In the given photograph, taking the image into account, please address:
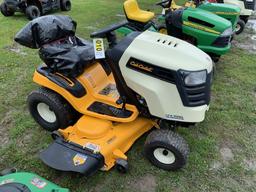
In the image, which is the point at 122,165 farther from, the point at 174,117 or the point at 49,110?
the point at 49,110

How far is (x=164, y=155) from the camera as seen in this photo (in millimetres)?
2812

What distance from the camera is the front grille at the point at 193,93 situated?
251cm

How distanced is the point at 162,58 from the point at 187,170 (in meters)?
1.09

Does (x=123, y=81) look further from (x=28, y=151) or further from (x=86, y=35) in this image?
(x=86, y=35)

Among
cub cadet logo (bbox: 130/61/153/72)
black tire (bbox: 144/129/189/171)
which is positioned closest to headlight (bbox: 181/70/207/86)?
cub cadet logo (bbox: 130/61/153/72)

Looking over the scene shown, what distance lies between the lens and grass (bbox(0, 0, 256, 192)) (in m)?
2.72

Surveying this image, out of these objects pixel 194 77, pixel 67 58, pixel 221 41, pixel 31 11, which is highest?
pixel 194 77

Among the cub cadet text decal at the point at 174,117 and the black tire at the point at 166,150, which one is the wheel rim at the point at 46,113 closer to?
the black tire at the point at 166,150

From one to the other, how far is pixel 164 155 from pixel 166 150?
0.08m

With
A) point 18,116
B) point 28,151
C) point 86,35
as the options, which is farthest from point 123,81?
point 86,35

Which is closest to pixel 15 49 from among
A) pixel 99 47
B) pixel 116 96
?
pixel 116 96

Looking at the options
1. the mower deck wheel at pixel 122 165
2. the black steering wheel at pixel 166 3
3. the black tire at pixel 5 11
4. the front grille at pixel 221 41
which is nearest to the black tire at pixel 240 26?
the black steering wheel at pixel 166 3

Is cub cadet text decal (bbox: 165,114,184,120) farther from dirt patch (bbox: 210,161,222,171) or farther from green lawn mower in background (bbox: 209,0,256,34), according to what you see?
green lawn mower in background (bbox: 209,0,256,34)

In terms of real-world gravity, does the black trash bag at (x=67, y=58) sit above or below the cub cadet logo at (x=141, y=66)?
below
